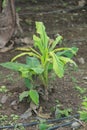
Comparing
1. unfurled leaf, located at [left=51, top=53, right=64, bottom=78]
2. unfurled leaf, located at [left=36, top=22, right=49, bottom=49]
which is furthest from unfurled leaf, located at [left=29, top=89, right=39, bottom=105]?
unfurled leaf, located at [left=36, top=22, right=49, bottom=49]

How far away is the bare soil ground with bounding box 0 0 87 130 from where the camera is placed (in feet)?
12.3

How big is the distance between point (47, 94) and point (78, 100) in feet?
1.15

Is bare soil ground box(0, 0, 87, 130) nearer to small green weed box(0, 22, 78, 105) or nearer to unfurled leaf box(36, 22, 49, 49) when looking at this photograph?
small green weed box(0, 22, 78, 105)

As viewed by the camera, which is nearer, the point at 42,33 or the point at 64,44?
the point at 42,33

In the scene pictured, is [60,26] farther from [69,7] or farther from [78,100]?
[78,100]

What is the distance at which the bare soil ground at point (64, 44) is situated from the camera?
376 cm

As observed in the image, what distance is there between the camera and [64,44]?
5.31 meters

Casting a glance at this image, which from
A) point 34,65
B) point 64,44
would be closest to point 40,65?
point 34,65

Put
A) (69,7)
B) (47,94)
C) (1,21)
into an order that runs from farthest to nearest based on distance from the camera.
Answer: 1. (69,7)
2. (1,21)
3. (47,94)

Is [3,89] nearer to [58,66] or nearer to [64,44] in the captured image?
[58,66]

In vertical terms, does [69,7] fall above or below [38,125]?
above

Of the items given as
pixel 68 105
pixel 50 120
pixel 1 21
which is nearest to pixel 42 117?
Answer: pixel 50 120

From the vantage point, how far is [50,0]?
6719mm

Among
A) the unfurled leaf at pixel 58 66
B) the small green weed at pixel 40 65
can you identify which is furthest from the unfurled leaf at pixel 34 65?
the unfurled leaf at pixel 58 66
